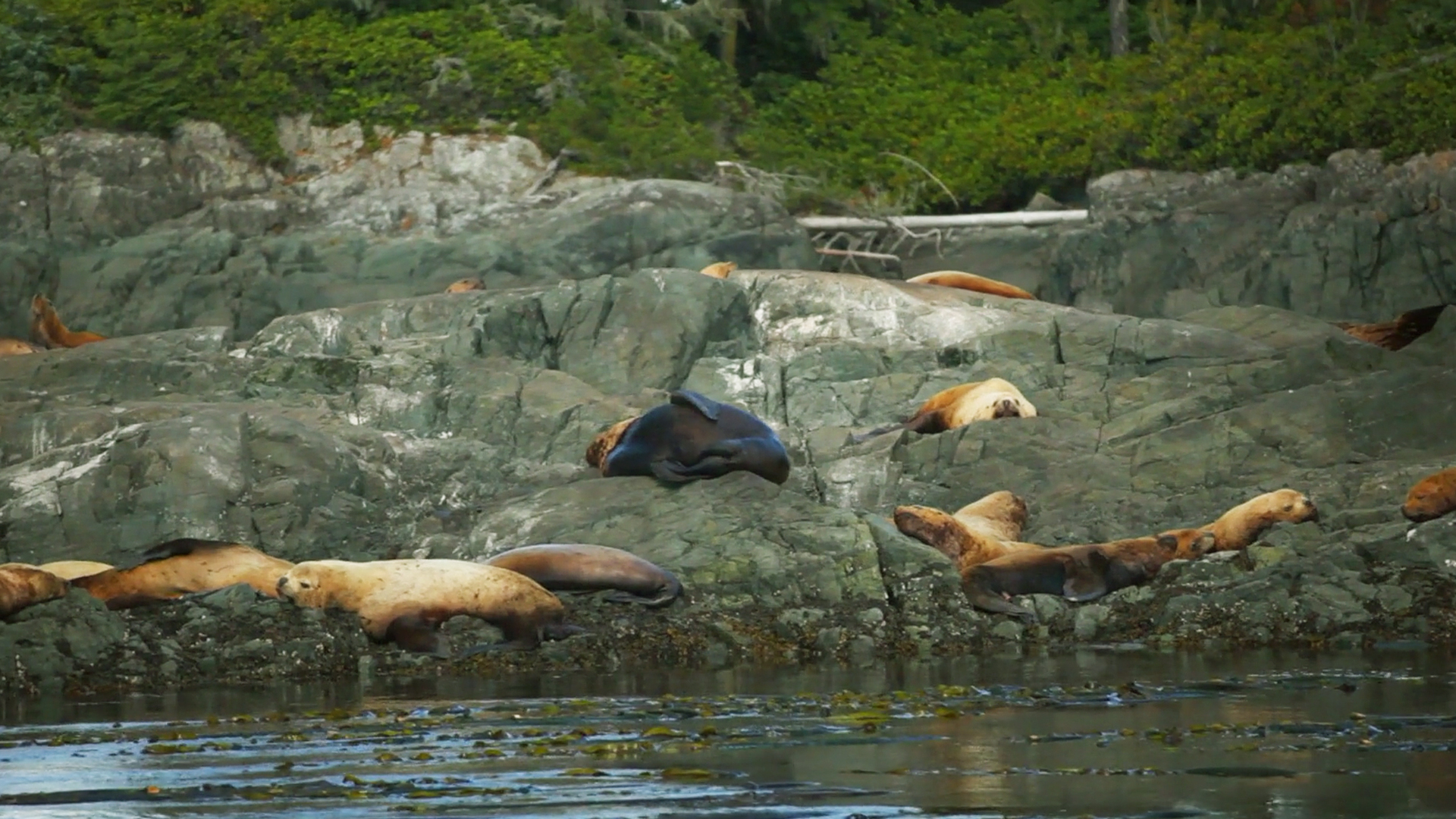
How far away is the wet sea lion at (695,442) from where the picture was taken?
1586 centimetres

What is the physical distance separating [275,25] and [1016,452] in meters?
18.0

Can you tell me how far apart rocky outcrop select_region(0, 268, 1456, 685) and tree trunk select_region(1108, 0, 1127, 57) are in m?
11.9

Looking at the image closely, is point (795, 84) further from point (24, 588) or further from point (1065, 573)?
point (24, 588)

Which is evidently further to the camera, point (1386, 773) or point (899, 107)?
point (899, 107)

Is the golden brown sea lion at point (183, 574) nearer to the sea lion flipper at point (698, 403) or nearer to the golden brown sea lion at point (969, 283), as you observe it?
the sea lion flipper at point (698, 403)

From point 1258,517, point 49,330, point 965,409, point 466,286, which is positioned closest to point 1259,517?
point 1258,517

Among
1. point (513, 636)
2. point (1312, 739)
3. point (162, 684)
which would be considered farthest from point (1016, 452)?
point (1312, 739)

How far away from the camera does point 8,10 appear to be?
3153cm

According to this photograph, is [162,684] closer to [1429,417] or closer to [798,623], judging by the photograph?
[798,623]

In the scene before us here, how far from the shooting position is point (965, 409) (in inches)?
761

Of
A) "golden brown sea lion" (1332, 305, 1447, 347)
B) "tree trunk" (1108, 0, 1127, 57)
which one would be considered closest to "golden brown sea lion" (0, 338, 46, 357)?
"golden brown sea lion" (1332, 305, 1447, 347)

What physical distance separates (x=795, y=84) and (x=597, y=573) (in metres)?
22.5

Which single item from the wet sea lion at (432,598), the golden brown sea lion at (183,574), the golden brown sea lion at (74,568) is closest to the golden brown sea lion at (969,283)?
the golden brown sea lion at (74,568)

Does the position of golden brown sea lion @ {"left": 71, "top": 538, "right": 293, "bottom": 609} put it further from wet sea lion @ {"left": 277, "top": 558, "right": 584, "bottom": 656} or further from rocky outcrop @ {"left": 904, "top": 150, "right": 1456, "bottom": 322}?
rocky outcrop @ {"left": 904, "top": 150, "right": 1456, "bottom": 322}
